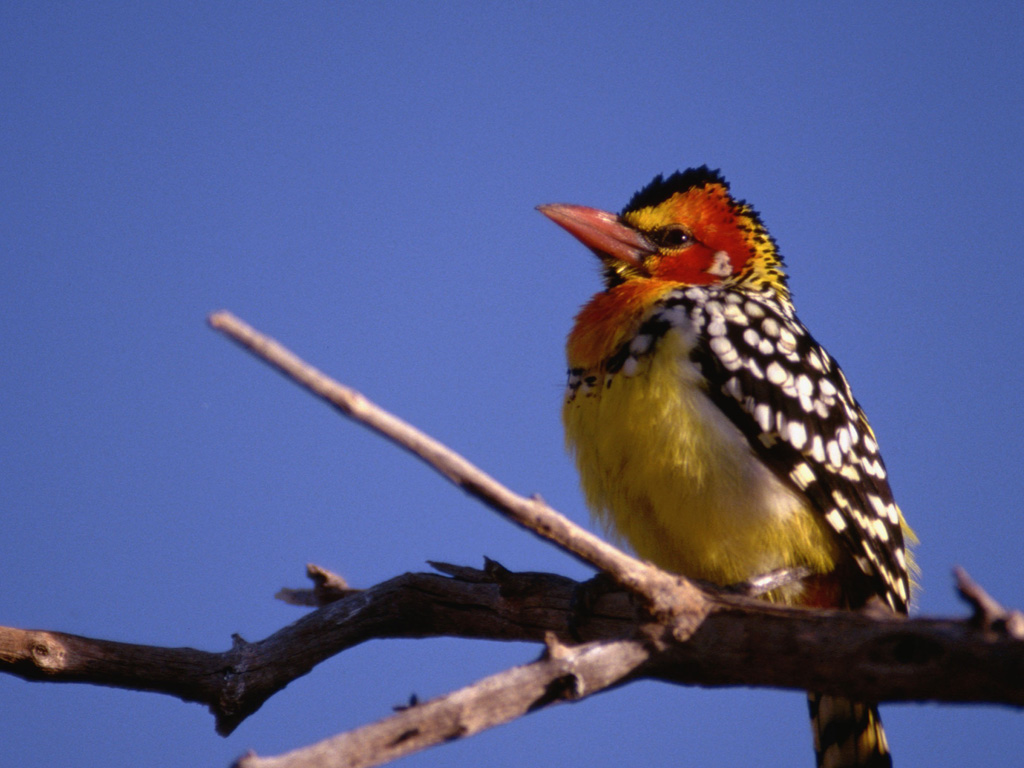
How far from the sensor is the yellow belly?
3.41 metres

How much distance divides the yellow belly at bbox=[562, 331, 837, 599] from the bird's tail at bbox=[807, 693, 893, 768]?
0.72 m

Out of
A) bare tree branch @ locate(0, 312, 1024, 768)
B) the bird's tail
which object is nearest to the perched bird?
the bird's tail

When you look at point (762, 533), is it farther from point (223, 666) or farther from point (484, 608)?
point (223, 666)

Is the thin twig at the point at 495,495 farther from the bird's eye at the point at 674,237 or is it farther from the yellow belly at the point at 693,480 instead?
the bird's eye at the point at 674,237

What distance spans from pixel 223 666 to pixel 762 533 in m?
2.11

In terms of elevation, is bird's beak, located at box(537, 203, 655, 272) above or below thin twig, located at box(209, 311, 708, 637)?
above

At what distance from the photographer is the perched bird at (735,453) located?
11.3 feet

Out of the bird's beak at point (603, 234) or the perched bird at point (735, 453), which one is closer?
the perched bird at point (735, 453)

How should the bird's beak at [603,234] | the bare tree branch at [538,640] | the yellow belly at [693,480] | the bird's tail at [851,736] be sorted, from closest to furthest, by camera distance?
the bare tree branch at [538,640]
the yellow belly at [693,480]
the bird's tail at [851,736]
the bird's beak at [603,234]

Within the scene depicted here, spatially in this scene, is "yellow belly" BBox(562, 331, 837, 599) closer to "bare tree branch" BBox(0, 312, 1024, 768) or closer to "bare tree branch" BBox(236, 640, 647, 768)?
"bare tree branch" BBox(0, 312, 1024, 768)

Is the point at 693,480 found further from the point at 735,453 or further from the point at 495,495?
the point at 495,495

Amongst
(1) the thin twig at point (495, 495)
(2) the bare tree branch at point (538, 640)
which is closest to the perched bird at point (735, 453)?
(2) the bare tree branch at point (538, 640)

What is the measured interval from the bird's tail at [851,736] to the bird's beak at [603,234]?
2.09 meters

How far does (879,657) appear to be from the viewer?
8.04ft
